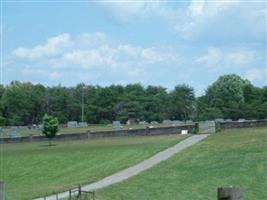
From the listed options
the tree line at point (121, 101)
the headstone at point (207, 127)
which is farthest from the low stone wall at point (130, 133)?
the tree line at point (121, 101)

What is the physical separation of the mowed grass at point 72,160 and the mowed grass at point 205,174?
2951 millimetres

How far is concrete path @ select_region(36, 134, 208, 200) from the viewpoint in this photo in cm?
2667

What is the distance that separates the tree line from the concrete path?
63.1 m

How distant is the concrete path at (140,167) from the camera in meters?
26.7

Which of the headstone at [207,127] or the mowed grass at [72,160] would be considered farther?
the headstone at [207,127]

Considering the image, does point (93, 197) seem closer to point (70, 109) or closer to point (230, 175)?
point (230, 175)

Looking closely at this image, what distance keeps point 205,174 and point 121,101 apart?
9010 centimetres

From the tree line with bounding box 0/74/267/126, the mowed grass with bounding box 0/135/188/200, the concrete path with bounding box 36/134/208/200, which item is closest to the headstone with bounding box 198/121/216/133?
the concrete path with bounding box 36/134/208/200

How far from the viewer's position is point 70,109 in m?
124

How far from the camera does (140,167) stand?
110ft

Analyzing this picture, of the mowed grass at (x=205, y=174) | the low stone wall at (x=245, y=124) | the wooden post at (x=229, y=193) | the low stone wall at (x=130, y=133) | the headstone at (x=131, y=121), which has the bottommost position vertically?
the mowed grass at (x=205, y=174)

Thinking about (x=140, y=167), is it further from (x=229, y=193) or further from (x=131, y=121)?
(x=131, y=121)

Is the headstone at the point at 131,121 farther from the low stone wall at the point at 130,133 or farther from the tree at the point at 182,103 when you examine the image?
the low stone wall at the point at 130,133

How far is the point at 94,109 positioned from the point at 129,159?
266 feet
